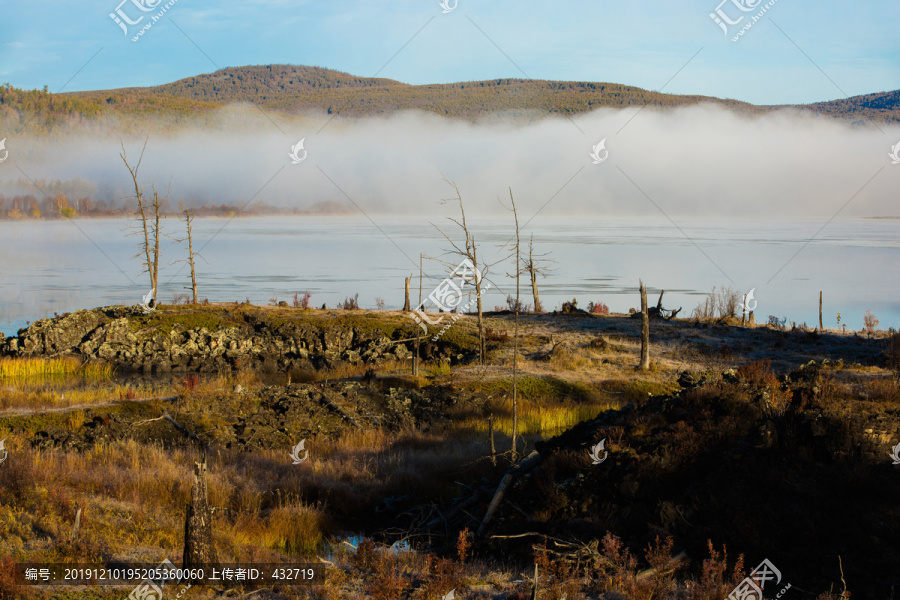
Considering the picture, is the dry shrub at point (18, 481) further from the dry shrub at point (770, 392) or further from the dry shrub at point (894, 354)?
the dry shrub at point (894, 354)

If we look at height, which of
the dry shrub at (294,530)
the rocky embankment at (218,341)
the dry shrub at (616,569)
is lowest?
the dry shrub at (294,530)

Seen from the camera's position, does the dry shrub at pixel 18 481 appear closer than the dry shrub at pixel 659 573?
No

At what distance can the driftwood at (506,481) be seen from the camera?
9.55 metres

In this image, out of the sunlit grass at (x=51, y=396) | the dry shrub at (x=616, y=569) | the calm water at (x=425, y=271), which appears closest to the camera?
the dry shrub at (x=616, y=569)

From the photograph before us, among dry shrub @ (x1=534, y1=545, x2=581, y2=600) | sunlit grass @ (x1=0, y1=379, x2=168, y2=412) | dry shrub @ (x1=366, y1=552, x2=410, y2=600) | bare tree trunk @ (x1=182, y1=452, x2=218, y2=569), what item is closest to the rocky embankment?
sunlit grass @ (x1=0, y1=379, x2=168, y2=412)

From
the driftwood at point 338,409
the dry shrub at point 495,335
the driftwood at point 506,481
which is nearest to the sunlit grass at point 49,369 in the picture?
the driftwood at point 338,409

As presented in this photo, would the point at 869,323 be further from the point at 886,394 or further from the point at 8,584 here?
the point at 8,584

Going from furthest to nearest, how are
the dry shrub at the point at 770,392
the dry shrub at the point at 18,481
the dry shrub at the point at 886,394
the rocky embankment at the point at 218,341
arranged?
the rocky embankment at the point at 218,341, the dry shrub at the point at 886,394, the dry shrub at the point at 770,392, the dry shrub at the point at 18,481

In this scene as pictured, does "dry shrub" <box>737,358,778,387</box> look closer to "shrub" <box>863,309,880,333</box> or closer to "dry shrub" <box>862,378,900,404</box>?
"dry shrub" <box>862,378,900,404</box>

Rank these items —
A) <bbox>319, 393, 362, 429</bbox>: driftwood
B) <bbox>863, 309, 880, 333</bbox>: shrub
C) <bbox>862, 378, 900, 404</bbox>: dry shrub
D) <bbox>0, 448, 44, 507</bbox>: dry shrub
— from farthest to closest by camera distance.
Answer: <bbox>863, 309, 880, 333</bbox>: shrub < <bbox>319, 393, 362, 429</bbox>: driftwood < <bbox>862, 378, 900, 404</bbox>: dry shrub < <bbox>0, 448, 44, 507</bbox>: dry shrub

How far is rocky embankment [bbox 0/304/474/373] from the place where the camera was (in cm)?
2691

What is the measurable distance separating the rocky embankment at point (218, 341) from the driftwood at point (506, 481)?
15.6 m

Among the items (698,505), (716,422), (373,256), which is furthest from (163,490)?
(373,256)

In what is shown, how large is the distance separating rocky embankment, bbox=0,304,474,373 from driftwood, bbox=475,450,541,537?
614 inches
